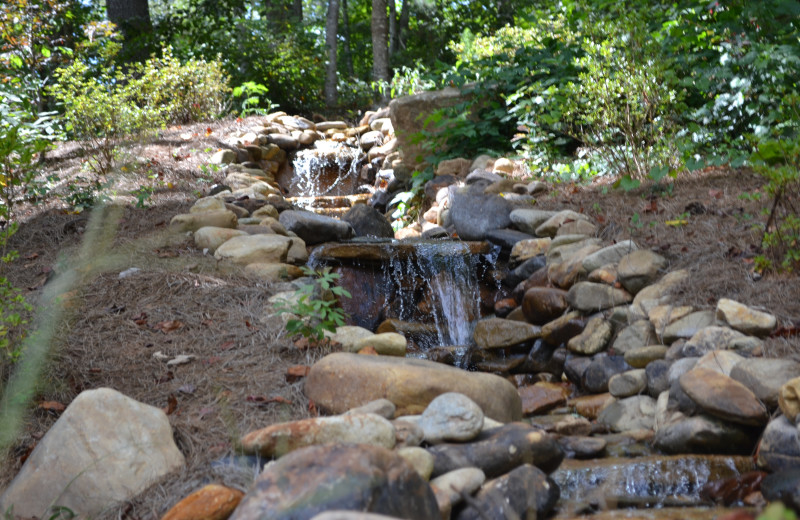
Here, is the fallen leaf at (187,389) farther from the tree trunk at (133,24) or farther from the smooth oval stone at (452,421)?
the tree trunk at (133,24)

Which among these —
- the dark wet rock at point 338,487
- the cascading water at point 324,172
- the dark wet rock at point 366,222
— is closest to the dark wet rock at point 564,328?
the dark wet rock at point 338,487

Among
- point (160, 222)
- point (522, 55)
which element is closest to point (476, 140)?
point (522, 55)

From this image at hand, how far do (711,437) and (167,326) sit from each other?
283cm

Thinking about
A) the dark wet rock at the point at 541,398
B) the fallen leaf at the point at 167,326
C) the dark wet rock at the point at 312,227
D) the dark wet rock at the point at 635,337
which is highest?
the dark wet rock at the point at 312,227

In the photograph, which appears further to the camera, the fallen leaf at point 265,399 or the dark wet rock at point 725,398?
the fallen leaf at point 265,399

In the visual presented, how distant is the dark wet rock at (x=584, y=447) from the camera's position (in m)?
2.97

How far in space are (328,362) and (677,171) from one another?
13.2 ft

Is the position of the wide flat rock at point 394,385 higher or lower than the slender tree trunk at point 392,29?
lower

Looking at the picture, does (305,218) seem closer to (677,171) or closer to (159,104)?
(677,171)

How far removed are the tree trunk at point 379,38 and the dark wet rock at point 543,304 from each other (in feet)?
24.1

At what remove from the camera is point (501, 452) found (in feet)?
7.88

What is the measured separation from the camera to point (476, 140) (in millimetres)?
7906

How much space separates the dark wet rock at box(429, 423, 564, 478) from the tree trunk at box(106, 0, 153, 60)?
10472mm

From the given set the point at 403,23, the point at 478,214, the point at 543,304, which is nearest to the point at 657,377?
the point at 543,304
